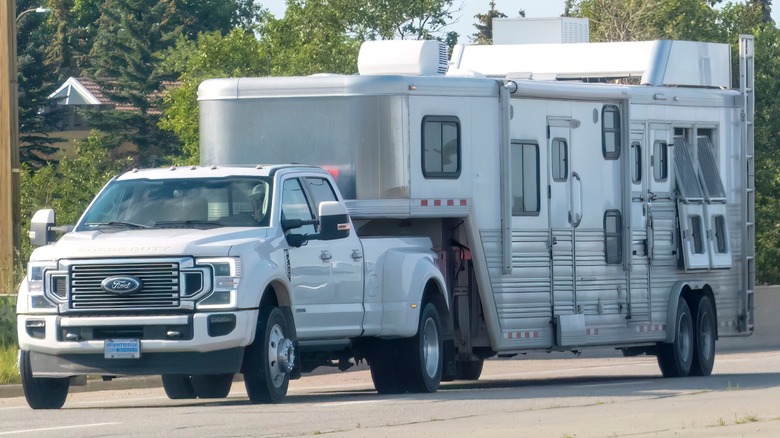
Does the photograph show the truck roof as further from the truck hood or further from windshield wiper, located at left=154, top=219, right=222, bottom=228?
the truck hood

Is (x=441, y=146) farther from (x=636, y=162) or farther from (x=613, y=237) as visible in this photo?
(x=636, y=162)

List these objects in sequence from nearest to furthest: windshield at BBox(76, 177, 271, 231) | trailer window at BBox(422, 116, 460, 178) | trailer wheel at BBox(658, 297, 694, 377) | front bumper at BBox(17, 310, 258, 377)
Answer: front bumper at BBox(17, 310, 258, 377) < windshield at BBox(76, 177, 271, 231) < trailer window at BBox(422, 116, 460, 178) < trailer wheel at BBox(658, 297, 694, 377)

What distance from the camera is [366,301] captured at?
16328 mm

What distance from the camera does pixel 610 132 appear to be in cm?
2023

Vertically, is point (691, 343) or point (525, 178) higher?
point (525, 178)

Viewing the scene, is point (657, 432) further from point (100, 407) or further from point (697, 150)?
point (697, 150)

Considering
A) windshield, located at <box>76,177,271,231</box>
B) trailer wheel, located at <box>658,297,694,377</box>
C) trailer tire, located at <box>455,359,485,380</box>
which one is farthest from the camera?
trailer wheel, located at <box>658,297,694,377</box>

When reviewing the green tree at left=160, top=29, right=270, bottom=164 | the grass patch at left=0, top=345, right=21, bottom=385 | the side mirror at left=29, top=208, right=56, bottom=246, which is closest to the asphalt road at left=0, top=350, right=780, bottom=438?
the grass patch at left=0, top=345, right=21, bottom=385

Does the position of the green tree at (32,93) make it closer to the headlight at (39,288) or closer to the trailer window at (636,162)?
the trailer window at (636,162)

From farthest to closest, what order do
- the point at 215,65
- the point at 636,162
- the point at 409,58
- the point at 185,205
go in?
1. the point at 215,65
2. the point at 636,162
3. the point at 409,58
4. the point at 185,205

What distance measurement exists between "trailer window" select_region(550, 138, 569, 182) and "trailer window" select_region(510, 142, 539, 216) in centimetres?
33

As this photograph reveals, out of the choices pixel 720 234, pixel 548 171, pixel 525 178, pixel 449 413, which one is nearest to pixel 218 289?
pixel 449 413

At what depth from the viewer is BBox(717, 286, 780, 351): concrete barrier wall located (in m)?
32.2

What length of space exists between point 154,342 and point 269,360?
1079 mm
